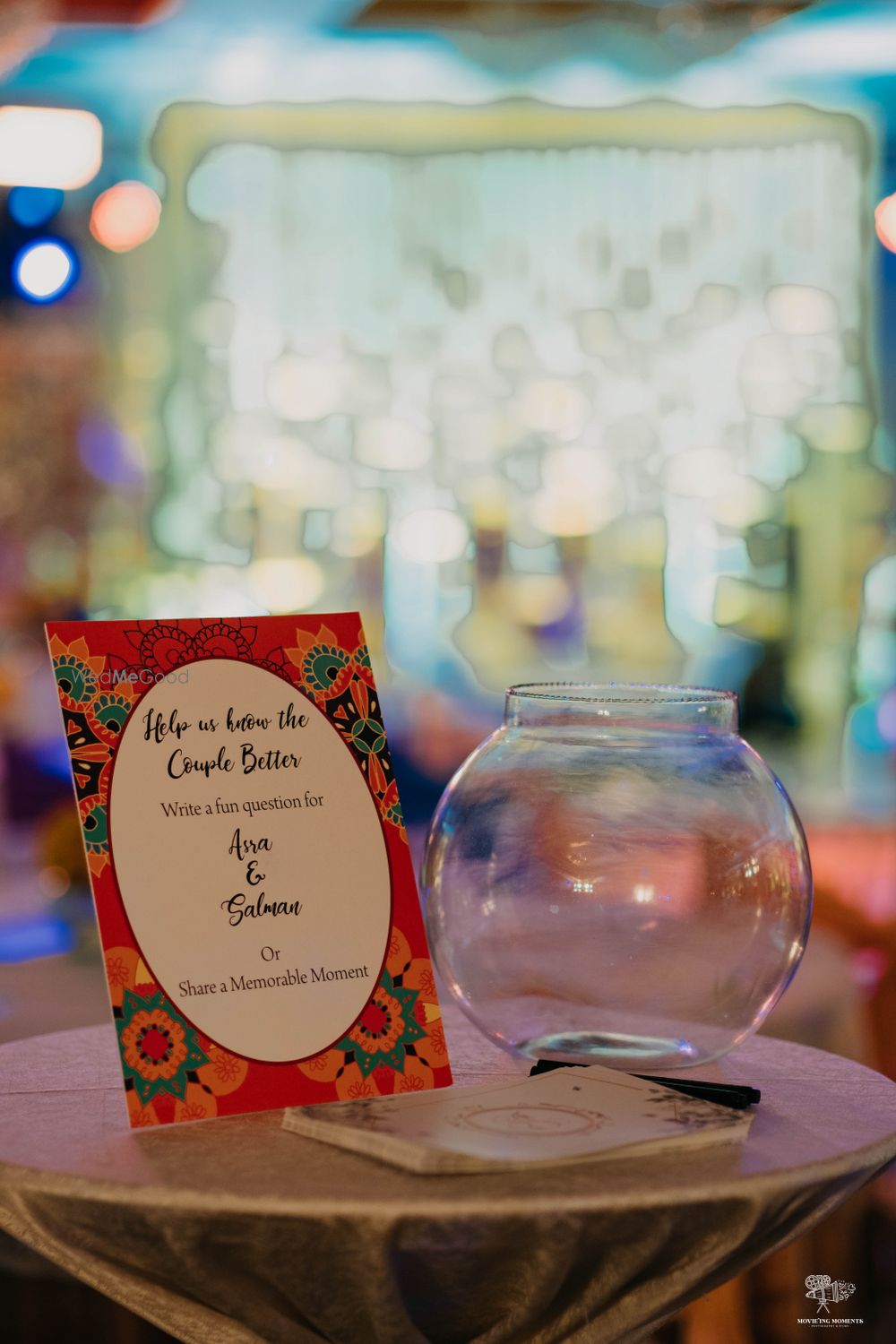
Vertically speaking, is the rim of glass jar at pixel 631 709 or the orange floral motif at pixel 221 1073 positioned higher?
the rim of glass jar at pixel 631 709

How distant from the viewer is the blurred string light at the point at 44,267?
524 cm

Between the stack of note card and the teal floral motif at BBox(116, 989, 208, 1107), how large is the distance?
0.05 meters

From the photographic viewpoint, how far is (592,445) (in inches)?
234

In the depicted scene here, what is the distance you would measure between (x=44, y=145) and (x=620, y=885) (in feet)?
15.7

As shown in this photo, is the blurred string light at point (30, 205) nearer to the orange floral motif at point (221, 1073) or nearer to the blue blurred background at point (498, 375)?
the blue blurred background at point (498, 375)

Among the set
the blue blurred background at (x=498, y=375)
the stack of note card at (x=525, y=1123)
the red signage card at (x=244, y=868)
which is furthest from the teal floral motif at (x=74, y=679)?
the blue blurred background at (x=498, y=375)

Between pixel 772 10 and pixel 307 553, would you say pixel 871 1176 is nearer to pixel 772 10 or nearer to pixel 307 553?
pixel 772 10

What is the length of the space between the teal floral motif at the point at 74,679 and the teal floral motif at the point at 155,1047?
0.14 metres

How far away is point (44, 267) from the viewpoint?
17.7ft

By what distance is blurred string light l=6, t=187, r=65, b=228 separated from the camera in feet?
16.2

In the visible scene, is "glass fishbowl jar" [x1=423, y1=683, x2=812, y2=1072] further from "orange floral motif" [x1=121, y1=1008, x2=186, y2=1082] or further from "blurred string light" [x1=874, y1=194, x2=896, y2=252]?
"blurred string light" [x1=874, y1=194, x2=896, y2=252]

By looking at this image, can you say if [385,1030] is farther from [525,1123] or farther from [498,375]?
[498,375]

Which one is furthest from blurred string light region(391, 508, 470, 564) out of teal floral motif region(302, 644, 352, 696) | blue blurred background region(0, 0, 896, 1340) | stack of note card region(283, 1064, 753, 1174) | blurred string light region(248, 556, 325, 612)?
stack of note card region(283, 1064, 753, 1174)
